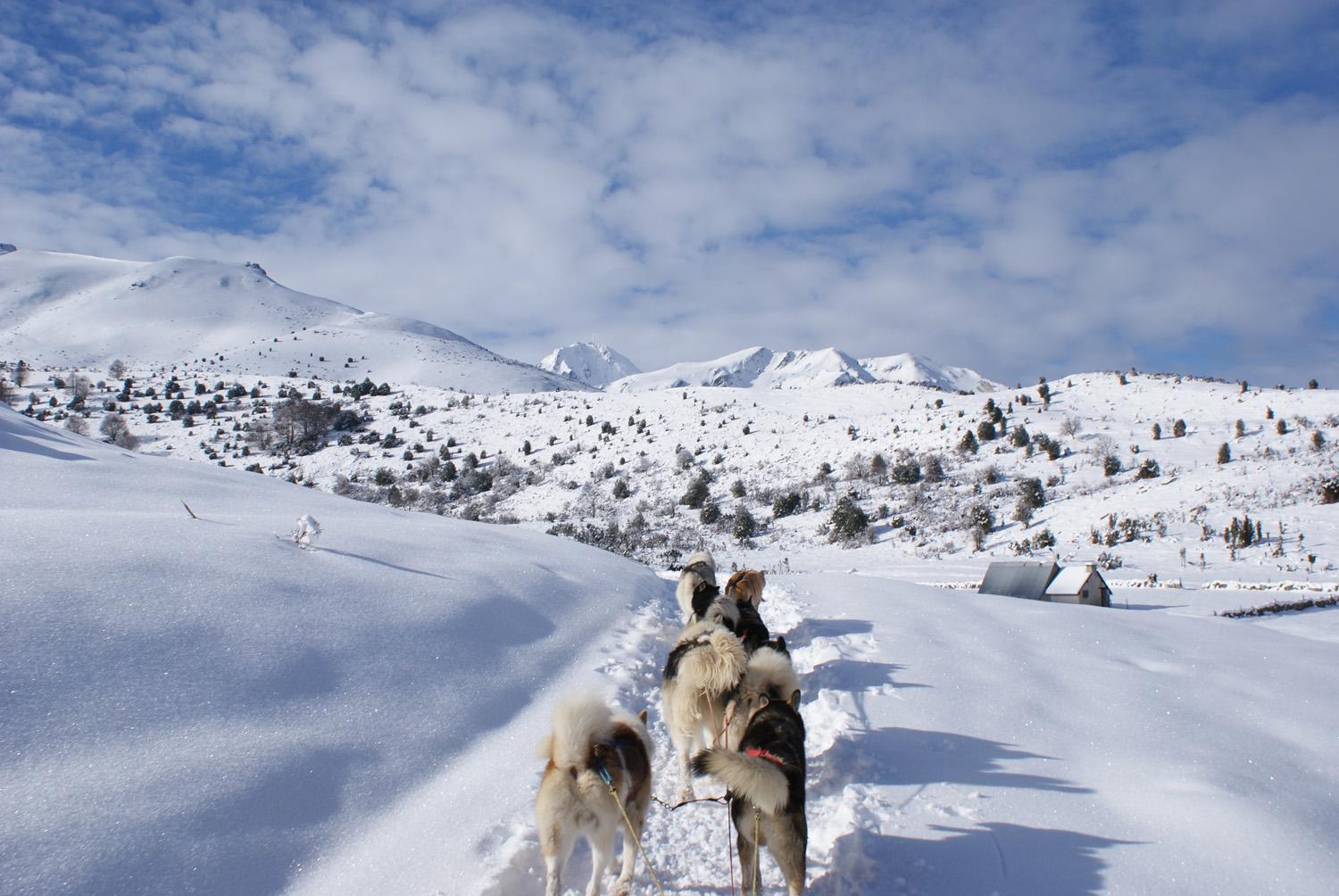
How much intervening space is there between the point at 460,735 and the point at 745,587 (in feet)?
16.0

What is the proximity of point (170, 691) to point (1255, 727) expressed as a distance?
927 centimetres

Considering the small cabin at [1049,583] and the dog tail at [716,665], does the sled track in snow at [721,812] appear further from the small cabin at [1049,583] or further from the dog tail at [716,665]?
the small cabin at [1049,583]

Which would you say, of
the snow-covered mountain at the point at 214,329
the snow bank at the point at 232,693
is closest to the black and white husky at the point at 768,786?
the snow bank at the point at 232,693

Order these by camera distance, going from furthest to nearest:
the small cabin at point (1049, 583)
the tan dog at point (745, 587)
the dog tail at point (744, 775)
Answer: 1. the small cabin at point (1049, 583)
2. the tan dog at point (745, 587)
3. the dog tail at point (744, 775)

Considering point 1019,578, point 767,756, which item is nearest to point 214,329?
point 1019,578

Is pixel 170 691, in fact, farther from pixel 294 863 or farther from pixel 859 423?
pixel 859 423

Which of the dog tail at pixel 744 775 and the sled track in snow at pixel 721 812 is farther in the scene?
the sled track in snow at pixel 721 812

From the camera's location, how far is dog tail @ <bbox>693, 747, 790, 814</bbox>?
3.11 meters

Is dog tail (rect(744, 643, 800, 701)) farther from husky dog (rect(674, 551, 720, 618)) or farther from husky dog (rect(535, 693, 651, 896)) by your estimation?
husky dog (rect(674, 551, 720, 618))

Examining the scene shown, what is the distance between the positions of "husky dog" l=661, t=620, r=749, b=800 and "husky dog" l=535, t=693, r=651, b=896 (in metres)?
1.13

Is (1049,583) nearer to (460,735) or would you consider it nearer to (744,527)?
(744,527)

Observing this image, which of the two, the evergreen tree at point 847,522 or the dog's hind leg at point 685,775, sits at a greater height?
the evergreen tree at point 847,522

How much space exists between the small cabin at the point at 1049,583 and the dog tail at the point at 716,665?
47.4 ft

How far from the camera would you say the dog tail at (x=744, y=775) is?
10.2 ft
